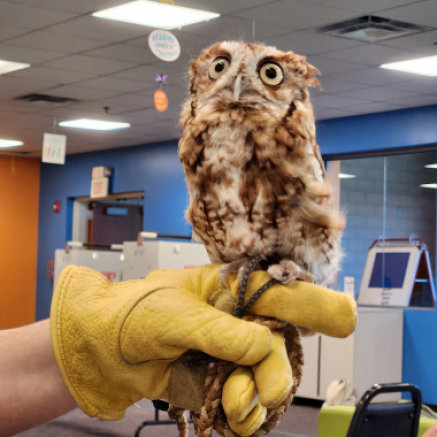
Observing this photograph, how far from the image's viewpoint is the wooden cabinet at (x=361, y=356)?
5.66 meters

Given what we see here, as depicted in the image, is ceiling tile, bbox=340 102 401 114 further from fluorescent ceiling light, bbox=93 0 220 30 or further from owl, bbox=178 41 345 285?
owl, bbox=178 41 345 285

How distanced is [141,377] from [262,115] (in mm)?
567

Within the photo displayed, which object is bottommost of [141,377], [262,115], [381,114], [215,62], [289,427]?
[289,427]

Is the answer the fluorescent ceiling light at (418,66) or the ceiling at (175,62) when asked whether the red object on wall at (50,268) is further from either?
the fluorescent ceiling light at (418,66)

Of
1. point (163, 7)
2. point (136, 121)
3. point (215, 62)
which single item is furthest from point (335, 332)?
point (136, 121)

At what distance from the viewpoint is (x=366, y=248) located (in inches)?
260

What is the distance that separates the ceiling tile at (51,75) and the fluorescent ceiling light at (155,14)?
61.6 inches

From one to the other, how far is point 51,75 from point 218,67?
4.64 metres

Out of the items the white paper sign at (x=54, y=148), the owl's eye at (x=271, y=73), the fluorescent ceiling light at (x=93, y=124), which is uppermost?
the fluorescent ceiling light at (x=93, y=124)

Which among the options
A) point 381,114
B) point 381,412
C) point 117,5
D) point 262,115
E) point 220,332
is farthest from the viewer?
point 381,114

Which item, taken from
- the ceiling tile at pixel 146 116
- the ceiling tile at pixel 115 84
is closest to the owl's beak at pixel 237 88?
the ceiling tile at pixel 115 84

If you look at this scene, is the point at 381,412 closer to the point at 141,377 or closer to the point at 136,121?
the point at 141,377

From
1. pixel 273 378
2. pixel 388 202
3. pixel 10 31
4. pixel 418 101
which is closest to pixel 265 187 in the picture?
pixel 273 378

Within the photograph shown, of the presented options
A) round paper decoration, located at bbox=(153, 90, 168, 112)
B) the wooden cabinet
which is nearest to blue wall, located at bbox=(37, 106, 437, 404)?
the wooden cabinet
